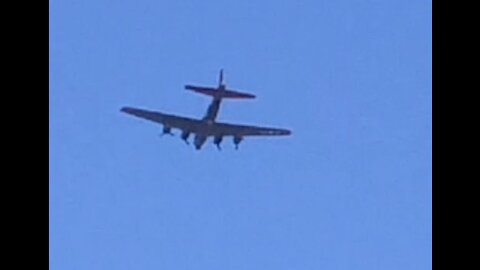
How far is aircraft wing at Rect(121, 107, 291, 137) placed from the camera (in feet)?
188

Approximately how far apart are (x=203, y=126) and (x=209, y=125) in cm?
32

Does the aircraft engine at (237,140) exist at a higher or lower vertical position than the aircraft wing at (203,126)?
lower

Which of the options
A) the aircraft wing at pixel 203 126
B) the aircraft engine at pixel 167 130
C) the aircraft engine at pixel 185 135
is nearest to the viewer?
the aircraft engine at pixel 185 135

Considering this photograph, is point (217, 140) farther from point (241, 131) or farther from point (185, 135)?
point (241, 131)

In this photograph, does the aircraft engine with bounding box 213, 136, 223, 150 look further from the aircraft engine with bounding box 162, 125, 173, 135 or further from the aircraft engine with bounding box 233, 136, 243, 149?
the aircraft engine with bounding box 162, 125, 173, 135

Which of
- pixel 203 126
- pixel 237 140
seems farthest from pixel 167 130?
pixel 237 140

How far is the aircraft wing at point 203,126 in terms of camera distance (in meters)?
57.2

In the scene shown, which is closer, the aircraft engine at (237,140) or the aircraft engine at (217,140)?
the aircraft engine at (217,140)

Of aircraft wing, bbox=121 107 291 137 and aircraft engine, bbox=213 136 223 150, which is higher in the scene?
aircraft wing, bbox=121 107 291 137

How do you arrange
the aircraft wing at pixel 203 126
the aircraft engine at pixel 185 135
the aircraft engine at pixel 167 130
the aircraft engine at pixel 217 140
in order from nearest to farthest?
1. the aircraft engine at pixel 217 140
2. the aircraft engine at pixel 185 135
3. the aircraft engine at pixel 167 130
4. the aircraft wing at pixel 203 126

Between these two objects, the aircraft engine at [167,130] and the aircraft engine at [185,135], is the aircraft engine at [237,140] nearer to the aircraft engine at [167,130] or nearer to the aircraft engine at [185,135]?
the aircraft engine at [185,135]

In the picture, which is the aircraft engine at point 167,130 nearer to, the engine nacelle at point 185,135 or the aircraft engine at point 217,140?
the engine nacelle at point 185,135
